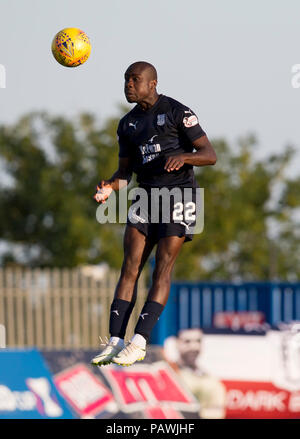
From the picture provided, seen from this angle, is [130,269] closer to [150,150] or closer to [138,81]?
[150,150]

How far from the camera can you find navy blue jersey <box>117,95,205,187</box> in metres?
9.88

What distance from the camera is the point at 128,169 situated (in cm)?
1050

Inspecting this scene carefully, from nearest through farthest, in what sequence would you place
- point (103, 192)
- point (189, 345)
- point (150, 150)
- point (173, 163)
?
point (173, 163) → point (150, 150) → point (103, 192) → point (189, 345)

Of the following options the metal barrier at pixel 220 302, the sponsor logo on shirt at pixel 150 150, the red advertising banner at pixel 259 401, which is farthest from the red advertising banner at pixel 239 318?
the sponsor logo on shirt at pixel 150 150

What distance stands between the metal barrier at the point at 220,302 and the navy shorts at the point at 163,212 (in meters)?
12.0

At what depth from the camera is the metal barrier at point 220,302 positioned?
2227 cm

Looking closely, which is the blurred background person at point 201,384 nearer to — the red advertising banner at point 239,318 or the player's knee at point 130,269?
the red advertising banner at point 239,318

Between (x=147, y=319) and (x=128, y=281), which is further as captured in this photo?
(x=128, y=281)

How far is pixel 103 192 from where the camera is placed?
10.1 meters

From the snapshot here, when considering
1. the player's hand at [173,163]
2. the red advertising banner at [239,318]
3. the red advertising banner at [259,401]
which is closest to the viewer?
the player's hand at [173,163]

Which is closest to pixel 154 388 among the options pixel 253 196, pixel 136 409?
pixel 136 409

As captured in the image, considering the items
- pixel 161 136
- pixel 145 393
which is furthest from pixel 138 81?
pixel 145 393

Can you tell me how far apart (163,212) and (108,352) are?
157cm

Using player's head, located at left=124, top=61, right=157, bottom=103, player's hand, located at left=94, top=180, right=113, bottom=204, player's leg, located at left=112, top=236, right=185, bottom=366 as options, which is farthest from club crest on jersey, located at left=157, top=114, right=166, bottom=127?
player's leg, located at left=112, top=236, right=185, bottom=366
